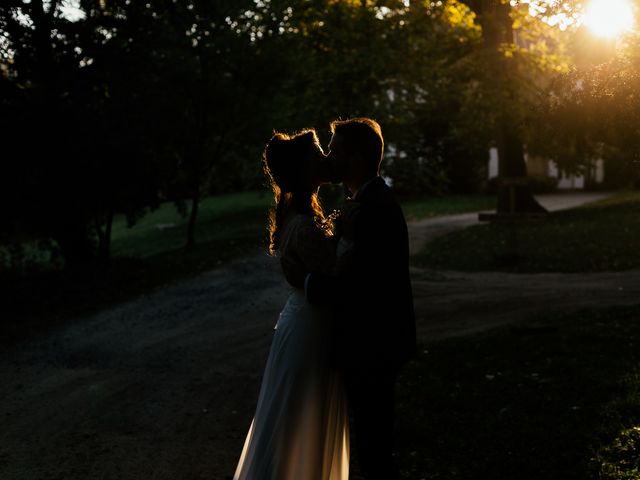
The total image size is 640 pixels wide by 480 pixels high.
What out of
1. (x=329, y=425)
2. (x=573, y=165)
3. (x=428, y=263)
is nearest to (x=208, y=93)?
(x=428, y=263)

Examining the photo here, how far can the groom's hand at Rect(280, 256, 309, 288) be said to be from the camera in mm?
4250

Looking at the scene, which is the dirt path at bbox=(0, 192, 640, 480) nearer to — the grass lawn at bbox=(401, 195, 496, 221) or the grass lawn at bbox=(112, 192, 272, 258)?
the grass lawn at bbox=(112, 192, 272, 258)

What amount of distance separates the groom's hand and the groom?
0.13 m

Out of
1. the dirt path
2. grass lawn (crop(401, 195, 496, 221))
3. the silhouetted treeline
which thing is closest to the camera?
the dirt path

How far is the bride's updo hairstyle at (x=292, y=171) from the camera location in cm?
425

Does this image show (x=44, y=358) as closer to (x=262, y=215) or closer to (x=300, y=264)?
(x=300, y=264)

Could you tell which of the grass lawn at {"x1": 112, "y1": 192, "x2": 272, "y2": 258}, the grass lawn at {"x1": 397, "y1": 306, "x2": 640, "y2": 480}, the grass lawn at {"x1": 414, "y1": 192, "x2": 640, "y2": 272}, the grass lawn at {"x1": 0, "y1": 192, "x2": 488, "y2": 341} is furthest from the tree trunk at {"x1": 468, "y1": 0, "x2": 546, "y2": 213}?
the grass lawn at {"x1": 112, "y1": 192, "x2": 272, "y2": 258}

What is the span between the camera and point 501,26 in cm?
1773

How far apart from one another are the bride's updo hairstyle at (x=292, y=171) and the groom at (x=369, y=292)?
16cm

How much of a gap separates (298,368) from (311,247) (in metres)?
0.69

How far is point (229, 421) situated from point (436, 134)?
3168cm

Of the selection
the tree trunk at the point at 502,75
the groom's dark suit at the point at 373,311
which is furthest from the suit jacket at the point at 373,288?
the tree trunk at the point at 502,75

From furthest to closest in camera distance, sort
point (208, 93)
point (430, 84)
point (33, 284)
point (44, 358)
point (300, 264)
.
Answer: point (430, 84)
point (208, 93)
point (33, 284)
point (44, 358)
point (300, 264)

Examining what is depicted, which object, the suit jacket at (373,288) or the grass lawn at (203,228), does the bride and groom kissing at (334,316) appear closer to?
the suit jacket at (373,288)
